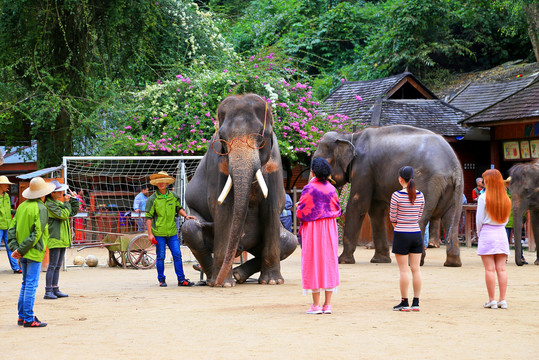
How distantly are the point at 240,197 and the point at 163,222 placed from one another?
2095mm

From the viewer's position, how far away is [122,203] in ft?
76.3

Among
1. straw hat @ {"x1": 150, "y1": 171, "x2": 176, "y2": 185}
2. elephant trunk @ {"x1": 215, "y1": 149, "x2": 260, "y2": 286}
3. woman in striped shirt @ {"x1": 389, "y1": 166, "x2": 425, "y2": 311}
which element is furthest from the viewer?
straw hat @ {"x1": 150, "y1": 171, "x2": 176, "y2": 185}

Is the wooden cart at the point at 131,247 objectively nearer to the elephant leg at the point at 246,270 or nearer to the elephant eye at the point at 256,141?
the elephant leg at the point at 246,270

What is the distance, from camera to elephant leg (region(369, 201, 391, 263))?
17.4m

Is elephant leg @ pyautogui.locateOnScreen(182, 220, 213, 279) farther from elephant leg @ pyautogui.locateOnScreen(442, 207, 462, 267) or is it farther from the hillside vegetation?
the hillside vegetation

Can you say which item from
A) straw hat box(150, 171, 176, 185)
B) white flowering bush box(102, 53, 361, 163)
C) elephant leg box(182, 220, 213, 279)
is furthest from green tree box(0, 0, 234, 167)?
elephant leg box(182, 220, 213, 279)

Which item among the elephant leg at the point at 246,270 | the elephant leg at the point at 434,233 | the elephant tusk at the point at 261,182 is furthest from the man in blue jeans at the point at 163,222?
the elephant leg at the point at 434,233

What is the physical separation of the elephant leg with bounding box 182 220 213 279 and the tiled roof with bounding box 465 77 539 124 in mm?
12371

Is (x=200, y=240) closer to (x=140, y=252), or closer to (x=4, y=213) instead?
(x=140, y=252)

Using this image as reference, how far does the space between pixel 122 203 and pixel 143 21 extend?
16.5ft

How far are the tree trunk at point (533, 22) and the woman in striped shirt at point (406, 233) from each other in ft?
81.8

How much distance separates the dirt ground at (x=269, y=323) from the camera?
697cm

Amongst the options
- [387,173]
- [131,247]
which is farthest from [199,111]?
[387,173]

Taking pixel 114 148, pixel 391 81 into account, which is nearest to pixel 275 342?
pixel 114 148
